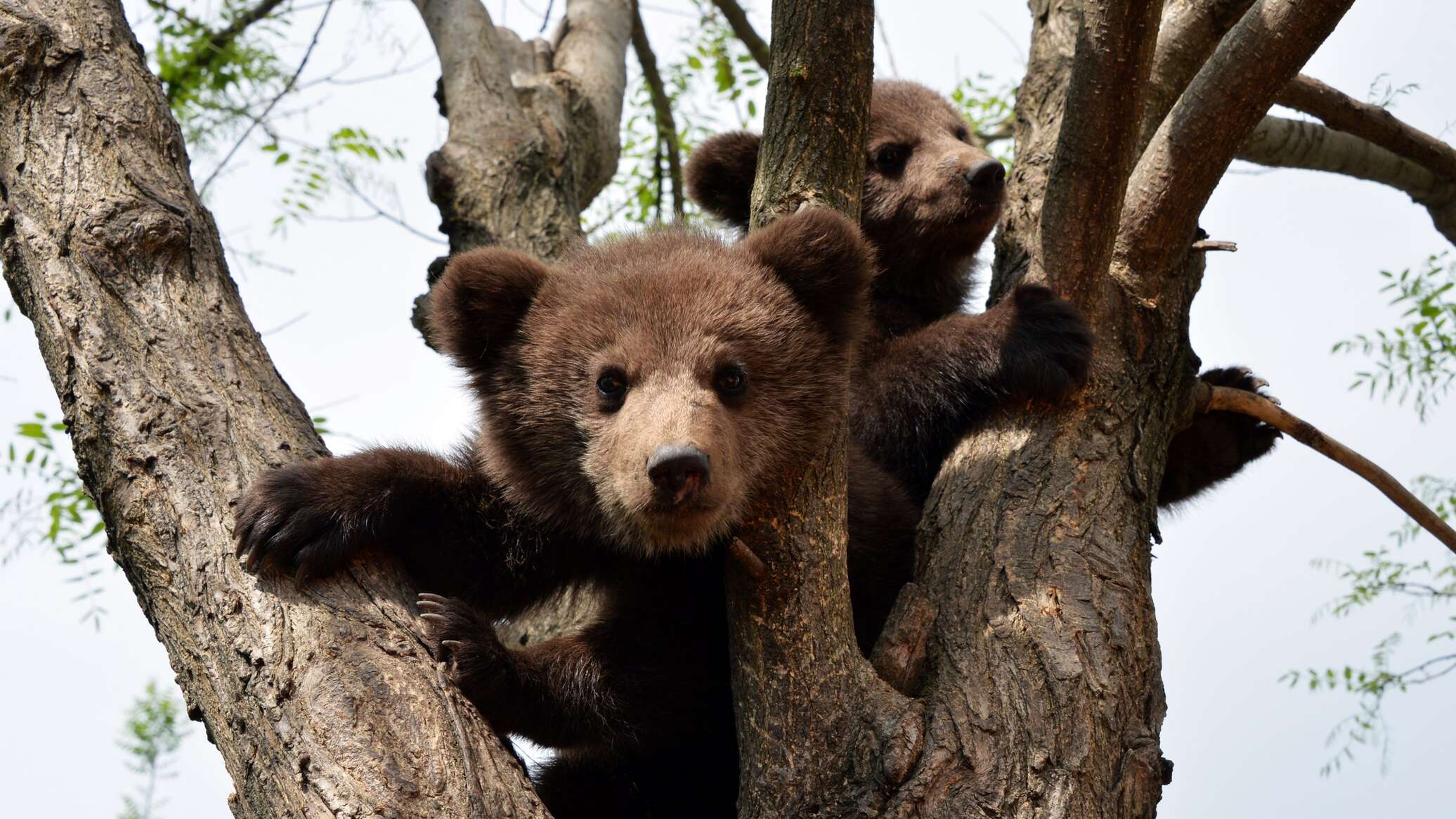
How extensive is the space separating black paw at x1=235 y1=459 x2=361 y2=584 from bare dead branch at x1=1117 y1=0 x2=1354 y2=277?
325cm

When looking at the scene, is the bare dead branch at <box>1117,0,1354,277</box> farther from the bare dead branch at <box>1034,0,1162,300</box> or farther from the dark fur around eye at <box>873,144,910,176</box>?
the dark fur around eye at <box>873,144,910,176</box>

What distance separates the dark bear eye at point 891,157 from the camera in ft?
24.4

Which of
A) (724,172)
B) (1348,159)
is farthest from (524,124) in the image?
(1348,159)

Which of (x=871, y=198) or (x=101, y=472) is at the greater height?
(x=871, y=198)

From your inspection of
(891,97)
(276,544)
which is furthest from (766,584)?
(891,97)

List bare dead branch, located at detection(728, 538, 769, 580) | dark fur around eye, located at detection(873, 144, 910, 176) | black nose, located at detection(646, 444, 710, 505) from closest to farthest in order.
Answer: bare dead branch, located at detection(728, 538, 769, 580)
black nose, located at detection(646, 444, 710, 505)
dark fur around eye, located at detection(873, 144, 910, 176)

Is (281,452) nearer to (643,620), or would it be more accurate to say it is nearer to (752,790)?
(643,620)

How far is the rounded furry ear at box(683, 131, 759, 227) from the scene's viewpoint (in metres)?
7.07

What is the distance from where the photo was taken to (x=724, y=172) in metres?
7.16

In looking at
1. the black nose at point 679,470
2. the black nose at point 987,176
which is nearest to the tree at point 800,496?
the black nose at point 679,470

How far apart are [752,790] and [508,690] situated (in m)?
1.05

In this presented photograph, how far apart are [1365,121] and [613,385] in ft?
14.1

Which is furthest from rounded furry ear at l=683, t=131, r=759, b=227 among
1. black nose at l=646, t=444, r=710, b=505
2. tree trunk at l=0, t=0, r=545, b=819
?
black nose at l=646, t=444, r=710, b=505

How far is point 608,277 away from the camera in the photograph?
4.71m
